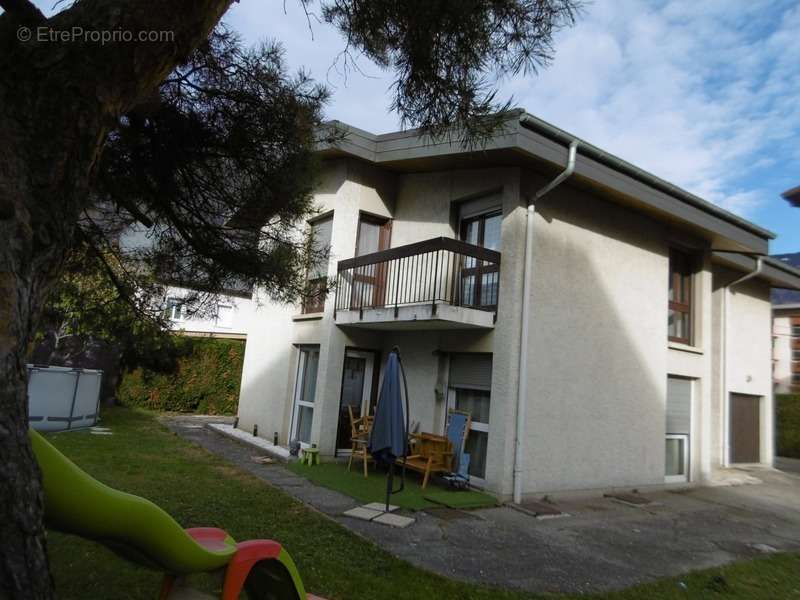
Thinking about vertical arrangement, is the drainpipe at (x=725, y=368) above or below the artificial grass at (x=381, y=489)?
above

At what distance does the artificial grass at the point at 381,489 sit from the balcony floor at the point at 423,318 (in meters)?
2.56

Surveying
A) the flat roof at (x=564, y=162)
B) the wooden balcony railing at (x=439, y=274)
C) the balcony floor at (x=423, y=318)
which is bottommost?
the balcony floor at (x=423, y=318)

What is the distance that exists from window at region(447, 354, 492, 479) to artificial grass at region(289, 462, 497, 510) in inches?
24.6

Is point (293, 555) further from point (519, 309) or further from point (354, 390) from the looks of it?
point (354, 390)

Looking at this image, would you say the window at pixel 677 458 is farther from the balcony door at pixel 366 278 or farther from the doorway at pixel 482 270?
the balcony door at pixel 366 278

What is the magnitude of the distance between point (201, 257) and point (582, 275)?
20.6ft

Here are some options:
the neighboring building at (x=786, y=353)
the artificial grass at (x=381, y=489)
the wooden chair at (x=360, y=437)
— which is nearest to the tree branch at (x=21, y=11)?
the artificial grass at (x=381, y=489)

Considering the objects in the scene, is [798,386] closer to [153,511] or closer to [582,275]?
[582,275]

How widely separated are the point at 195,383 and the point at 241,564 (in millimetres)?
15874

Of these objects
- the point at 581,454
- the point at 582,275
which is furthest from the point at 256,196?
the point at 581,454

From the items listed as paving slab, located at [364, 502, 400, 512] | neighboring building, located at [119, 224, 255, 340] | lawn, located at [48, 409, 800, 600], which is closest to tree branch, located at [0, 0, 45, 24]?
lawn, located at [48, 409, 800, 600]

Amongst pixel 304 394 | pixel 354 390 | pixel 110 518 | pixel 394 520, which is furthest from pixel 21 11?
pixel 304 394

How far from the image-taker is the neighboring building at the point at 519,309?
326 inches

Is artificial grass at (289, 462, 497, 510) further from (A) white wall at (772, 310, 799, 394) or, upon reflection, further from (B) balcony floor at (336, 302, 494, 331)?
(A) white wall at (772, 310, 799, 394)
